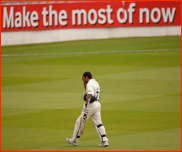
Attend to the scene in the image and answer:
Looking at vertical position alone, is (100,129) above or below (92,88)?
below

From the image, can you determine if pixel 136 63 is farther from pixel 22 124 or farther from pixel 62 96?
pixel 22 124

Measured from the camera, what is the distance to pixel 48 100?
18969 millimetres

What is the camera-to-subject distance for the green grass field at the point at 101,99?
A: 1216cm

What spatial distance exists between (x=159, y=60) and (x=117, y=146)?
17984 millimetres

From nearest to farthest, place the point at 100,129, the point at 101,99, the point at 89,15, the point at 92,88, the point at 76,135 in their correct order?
the point at 92,88 → the point at 100,129 → the point at 76,135 → the point at 101,99 → the point at 89,15

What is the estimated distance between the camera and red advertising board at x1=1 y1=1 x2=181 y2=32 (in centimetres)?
3825

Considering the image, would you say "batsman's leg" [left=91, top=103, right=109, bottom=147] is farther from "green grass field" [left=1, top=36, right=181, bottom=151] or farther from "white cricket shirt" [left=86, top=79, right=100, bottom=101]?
"white cricket shirt" [left=86, top=79, right=100, bottom=101]

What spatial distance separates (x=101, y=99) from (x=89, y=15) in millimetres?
22297

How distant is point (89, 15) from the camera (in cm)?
4038

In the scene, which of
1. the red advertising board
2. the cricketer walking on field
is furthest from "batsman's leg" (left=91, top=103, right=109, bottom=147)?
the red advertising board

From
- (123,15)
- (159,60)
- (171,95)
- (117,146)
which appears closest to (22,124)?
(117,146)

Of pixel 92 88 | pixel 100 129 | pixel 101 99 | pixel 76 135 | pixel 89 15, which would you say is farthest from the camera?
pixel 89 15

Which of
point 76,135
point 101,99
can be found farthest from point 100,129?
point 101,99

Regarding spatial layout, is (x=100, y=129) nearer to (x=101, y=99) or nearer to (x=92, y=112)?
(x=92, y=112)
